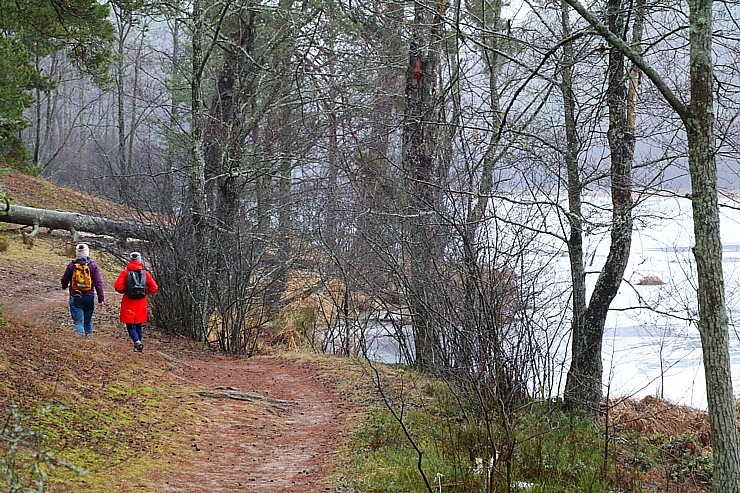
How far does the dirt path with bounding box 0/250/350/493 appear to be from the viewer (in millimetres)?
6484

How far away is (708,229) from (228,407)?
6.13m

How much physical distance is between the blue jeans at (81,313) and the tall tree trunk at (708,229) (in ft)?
27.9

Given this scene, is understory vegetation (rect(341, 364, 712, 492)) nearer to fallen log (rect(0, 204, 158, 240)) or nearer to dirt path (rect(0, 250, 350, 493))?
dirt path (rect(0, 250, 350, 493))

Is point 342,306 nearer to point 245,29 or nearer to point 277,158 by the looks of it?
point 277,158

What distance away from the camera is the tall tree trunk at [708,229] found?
524 cm

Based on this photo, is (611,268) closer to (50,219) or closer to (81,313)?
(81,313)

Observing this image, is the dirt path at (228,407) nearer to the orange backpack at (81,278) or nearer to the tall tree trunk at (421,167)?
the orange backpack at (81,278)

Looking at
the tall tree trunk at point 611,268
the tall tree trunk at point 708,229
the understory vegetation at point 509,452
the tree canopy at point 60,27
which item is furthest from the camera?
the tall tree trunk at point 611,268

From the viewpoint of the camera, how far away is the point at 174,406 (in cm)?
861

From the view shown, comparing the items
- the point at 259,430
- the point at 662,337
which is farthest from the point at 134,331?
the point at 662,337

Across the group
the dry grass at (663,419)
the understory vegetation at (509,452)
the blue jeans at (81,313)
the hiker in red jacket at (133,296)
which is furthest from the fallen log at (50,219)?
the dry grass at (663,419)

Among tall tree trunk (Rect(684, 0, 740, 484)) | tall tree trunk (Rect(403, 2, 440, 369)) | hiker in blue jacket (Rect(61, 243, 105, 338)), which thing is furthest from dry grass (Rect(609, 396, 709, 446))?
hiker in blue jacket (Rect(61, 243, 105, 338))

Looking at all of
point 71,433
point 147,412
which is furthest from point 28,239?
point 71,433

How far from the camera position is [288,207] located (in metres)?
15.9
